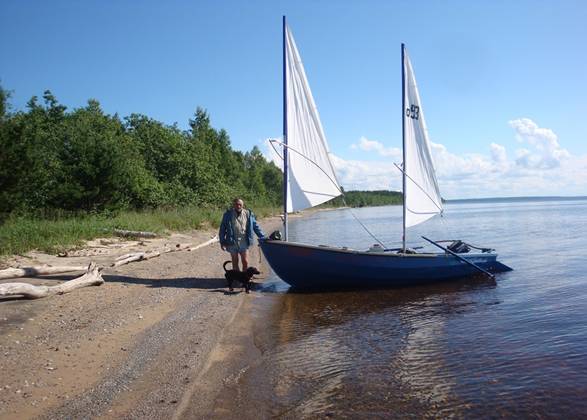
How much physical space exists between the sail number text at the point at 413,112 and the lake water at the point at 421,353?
531cm

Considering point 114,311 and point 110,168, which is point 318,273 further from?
point 110,168

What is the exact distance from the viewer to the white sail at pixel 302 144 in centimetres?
1257

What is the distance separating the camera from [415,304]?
1184cm

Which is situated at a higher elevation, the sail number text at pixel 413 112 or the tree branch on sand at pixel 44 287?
the sail number text at pixel 413 112

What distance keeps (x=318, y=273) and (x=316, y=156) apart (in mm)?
3144

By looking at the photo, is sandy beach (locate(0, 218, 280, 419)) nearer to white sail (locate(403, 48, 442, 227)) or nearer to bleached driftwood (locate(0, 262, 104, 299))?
bleached driftwood (locate(0, 262, 104, 299))

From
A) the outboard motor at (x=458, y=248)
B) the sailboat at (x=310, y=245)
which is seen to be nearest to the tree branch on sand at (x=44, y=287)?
the sailboat at (x=310, y=245)

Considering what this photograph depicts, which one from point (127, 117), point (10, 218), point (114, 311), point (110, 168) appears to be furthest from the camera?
point (127, 117)

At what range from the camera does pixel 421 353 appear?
7855 mm

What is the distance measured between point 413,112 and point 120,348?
36.7ft

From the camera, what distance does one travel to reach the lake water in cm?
583

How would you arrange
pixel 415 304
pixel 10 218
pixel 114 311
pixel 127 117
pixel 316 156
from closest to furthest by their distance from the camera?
A: pixel 114 311
pixel 415 304
pixel 316 156
pixel 10 218
pixel 127 117

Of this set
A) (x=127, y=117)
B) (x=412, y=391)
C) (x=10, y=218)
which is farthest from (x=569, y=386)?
(x=127, y=117)

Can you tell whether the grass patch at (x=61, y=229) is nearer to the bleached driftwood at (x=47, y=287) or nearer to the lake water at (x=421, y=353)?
the bleached driftwood at (x=47, y=287)
